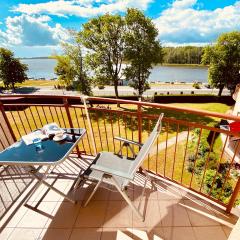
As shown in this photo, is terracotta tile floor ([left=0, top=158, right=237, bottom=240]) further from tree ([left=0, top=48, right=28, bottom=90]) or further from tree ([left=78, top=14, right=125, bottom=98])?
tree ([left=0, top=48, right=28, bottom=90])

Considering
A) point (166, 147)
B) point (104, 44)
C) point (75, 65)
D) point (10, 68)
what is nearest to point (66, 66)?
point (75, 65)

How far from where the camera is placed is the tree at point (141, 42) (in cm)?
1636

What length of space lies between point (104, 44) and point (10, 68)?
1965cm

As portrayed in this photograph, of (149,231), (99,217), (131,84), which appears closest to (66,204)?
(99,217)

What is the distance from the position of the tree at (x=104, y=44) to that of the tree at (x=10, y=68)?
17.5 m

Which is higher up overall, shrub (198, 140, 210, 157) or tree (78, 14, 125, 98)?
tree (78, 14, 125, 98)

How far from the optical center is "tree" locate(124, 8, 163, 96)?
53.7ft

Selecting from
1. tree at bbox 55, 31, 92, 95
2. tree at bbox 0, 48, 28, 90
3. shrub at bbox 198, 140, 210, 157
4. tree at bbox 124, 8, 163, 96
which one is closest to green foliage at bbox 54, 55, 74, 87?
tree at bbox 55, 31, 92, 95

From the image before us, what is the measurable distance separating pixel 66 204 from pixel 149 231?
123cm

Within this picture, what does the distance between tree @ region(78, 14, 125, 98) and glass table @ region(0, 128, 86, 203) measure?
1571cm

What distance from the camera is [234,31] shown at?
Answer: 23.1 meters

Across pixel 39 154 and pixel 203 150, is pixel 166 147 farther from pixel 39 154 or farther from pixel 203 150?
pixel 203 150

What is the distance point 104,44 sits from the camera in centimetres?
1708

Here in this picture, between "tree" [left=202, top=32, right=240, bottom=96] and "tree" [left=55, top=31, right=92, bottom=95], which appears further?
"tree" [left=202, top=32, right=240, bottom=96]
